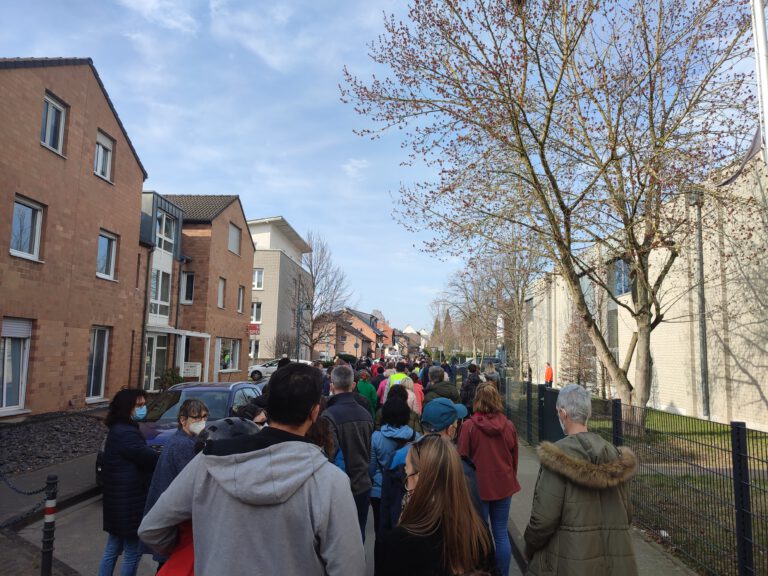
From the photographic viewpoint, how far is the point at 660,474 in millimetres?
5637

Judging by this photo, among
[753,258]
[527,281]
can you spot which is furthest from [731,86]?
[527,281]

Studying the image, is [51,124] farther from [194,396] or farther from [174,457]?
[174,457]

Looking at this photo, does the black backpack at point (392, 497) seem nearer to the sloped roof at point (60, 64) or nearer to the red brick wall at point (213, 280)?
the sloped roof at point (60, 64)

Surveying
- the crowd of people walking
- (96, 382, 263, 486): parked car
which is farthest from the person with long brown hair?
(96, 382, 263, 486): parked car

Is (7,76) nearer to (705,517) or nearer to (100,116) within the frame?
(100,116)

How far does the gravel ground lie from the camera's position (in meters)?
9.73

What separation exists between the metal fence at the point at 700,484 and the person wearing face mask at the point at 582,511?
5.72ft

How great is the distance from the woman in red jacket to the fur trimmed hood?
75.5 inches

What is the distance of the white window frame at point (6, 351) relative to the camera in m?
13.4

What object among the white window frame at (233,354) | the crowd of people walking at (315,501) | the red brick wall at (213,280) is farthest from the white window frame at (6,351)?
the white window frame at (233,354)

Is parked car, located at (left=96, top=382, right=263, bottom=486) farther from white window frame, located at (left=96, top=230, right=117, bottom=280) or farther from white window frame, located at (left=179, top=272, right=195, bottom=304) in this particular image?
white window frame, located at (left=179, top=272, right=195, bottom=304)

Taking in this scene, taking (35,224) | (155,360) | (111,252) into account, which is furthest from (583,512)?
(155,360)

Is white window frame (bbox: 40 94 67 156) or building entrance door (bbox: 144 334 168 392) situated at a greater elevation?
white window frame (bbox: 40 94 67 156)

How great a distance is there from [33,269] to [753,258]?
738 inches
